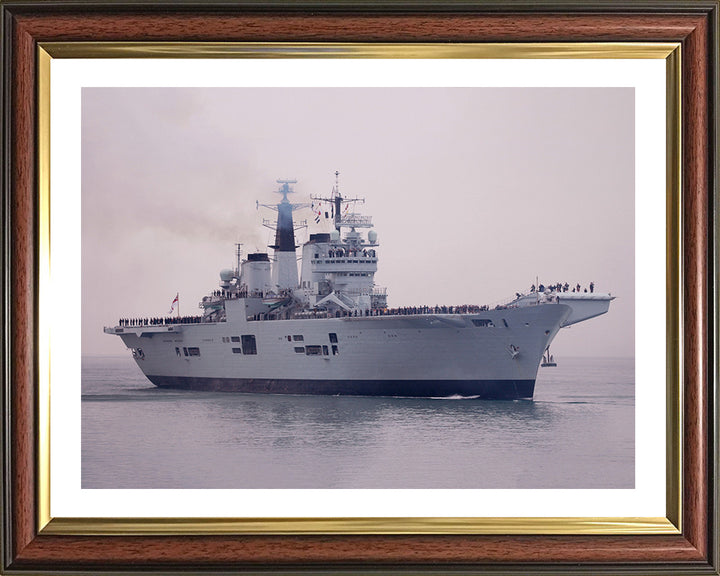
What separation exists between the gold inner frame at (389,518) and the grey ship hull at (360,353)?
0.68 meters

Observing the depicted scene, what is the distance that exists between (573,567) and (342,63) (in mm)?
2628

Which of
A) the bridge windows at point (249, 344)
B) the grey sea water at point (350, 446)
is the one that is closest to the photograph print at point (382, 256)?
the grey sea water at point (350, 446)

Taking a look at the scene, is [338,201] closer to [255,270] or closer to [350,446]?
[255,270]

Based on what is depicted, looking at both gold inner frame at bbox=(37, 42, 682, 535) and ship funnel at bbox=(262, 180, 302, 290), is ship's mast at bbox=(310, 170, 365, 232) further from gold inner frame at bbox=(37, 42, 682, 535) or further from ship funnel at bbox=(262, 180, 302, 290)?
gold inner frame at bbox=(37, 42, 682, 535)

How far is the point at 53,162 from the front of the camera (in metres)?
3.65

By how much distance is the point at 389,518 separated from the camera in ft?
11.6

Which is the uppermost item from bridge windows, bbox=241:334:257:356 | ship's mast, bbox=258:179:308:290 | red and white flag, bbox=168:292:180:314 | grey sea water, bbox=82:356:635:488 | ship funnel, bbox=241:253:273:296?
ship's mast, bbox=258:179:308:290

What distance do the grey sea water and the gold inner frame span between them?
0.62ft

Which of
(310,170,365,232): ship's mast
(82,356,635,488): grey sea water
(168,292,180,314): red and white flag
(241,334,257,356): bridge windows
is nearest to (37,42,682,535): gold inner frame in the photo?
(82,356,635,488): grey sea water

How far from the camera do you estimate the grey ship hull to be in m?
5.26

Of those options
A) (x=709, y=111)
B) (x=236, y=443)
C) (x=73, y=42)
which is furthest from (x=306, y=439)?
(x=709, y=111)

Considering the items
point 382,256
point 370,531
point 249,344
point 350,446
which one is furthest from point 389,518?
point 249,344

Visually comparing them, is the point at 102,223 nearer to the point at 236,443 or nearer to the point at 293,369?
the point at 236,443

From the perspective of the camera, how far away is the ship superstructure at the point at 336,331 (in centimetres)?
475
